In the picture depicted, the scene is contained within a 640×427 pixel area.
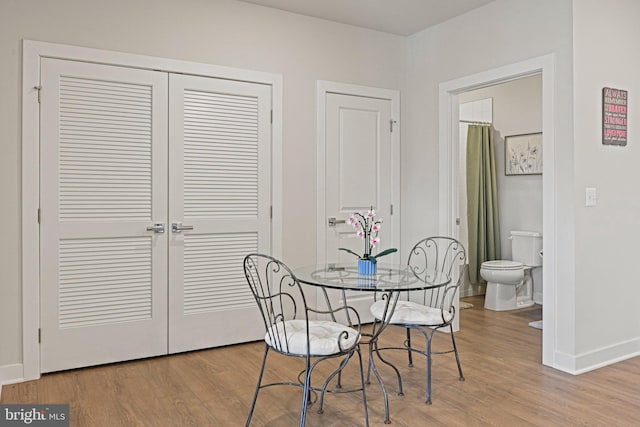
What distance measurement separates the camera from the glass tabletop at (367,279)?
2518mm

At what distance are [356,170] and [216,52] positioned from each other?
1541 millimetres

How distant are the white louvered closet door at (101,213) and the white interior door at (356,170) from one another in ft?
4.66

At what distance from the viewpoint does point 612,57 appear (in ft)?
11.7

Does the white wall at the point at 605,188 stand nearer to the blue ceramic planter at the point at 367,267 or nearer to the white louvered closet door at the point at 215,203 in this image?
the blue ceramic planter at the point at 367,267

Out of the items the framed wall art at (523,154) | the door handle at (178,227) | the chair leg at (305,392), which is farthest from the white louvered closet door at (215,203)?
the framed wall art at (523,154)

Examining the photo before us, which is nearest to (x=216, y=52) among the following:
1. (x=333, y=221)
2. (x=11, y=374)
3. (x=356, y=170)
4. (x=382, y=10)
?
(x=382, y=10)

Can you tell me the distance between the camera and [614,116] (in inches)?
140

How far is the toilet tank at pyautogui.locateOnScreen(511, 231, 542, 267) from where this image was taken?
5.30 m

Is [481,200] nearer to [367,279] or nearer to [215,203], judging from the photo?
[215,203]

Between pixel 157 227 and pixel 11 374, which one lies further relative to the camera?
pixel 157 227

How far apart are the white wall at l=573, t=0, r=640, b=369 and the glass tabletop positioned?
4.07 ft

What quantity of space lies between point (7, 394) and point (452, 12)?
4.11 m

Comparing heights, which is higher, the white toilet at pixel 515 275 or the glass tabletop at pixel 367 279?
the glass tabletop at pixel 367 279

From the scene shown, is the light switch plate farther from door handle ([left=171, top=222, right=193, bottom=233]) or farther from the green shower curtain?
door handle ([left=171, top=222, right=193, bottom=233])
